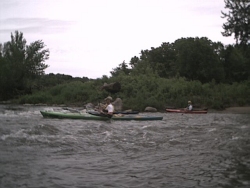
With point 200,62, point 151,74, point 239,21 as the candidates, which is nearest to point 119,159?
point 239,21

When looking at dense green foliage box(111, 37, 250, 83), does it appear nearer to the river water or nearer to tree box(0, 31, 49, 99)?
tree box(0, 31, 49, 99)

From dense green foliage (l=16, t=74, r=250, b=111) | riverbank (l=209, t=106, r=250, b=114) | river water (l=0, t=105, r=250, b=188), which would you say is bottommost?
river water (l=0, t=105, r=250, b=188)

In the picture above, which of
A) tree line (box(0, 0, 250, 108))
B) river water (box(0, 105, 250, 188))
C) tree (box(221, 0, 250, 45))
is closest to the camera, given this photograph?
river water (box(0, 105, 250, 188))

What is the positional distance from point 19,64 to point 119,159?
33.4 meters

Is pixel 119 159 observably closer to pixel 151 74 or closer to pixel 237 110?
pixel 237 110

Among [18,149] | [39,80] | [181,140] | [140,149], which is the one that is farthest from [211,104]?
[39,80]

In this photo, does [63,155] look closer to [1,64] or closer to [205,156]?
[205,156]

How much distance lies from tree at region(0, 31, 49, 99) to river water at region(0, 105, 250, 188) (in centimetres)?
2829

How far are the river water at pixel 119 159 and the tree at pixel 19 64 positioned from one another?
28.3 m

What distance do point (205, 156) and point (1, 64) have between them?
33871 mm

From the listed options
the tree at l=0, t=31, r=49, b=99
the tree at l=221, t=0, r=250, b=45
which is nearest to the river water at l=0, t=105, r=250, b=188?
the tree at l=221, t=0, r=250, b=45

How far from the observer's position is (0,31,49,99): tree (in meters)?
36.4

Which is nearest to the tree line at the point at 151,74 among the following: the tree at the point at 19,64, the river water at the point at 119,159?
the tree at the point at 19,64

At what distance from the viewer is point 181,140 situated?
9312mm
